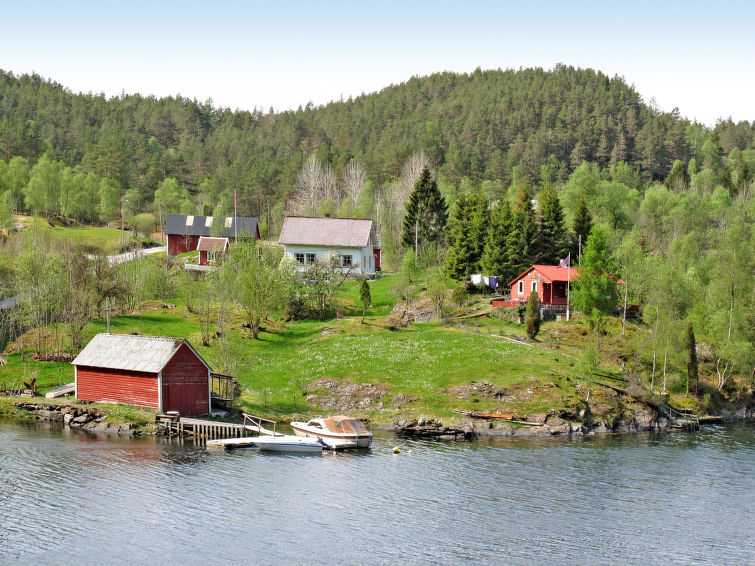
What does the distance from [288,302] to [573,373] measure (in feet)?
110

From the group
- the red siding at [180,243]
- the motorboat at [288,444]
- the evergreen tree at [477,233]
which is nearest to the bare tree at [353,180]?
the red siding at [180,243]

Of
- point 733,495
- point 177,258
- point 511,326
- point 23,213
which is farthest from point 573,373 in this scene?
point 23,213

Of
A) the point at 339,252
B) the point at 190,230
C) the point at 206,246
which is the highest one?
the point at 190,230

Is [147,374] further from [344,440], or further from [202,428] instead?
[344,440]

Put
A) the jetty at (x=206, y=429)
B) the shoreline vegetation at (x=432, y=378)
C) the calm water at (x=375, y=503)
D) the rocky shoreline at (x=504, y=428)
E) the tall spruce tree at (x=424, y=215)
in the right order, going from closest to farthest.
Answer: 1. the calm water at (x=375, y=503)
2. the jetty at (x=206, y=429)
3. the rocky shoreline at (x=504, y=428)
4. the shoreline vegetation at (x=432, y=378)
5. the tall spruce tree at (x=424, y=215)

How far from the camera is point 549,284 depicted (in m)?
78.6

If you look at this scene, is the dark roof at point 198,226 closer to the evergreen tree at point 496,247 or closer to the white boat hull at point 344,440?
the evergreen tree at point 496,247

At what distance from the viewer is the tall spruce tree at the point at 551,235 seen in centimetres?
9250

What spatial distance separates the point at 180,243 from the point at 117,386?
246 ft

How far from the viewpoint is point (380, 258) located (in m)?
114

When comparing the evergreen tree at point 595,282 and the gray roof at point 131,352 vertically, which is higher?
the evergreen tree at point 595,282

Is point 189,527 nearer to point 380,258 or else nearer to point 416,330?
point 416,330

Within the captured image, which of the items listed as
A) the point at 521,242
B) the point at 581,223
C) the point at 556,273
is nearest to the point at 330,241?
the point at 521,242

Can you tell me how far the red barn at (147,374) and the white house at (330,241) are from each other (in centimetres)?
4275
